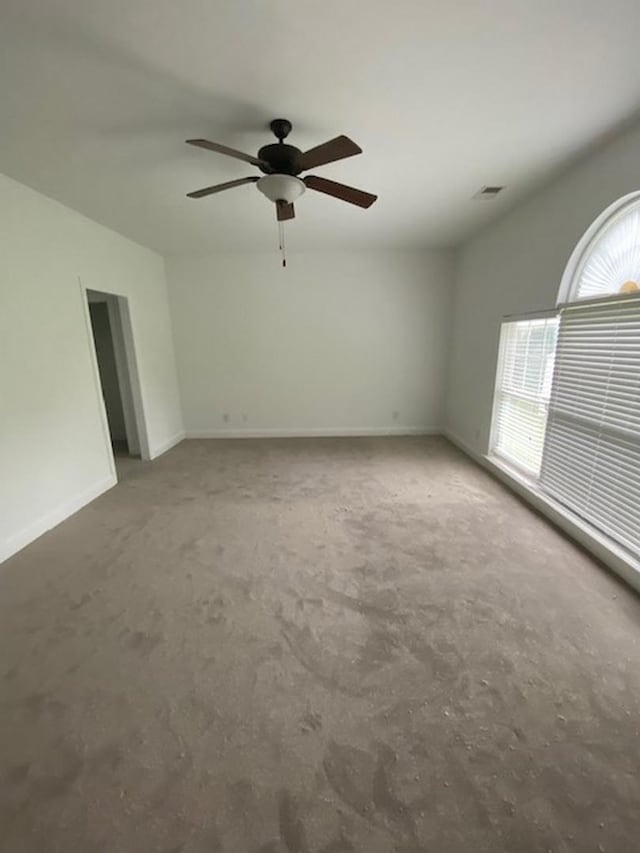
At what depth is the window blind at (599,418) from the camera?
2.14 metres

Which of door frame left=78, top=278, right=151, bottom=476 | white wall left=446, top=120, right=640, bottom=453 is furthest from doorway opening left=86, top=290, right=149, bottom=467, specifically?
white wall left=446, top=120, right=640, bottom=453

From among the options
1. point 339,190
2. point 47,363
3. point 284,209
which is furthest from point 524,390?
point 47,363

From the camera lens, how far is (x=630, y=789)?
1138 mm

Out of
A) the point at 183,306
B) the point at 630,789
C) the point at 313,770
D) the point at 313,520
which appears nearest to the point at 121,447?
the point at 183,306

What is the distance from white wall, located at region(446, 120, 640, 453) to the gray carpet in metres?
1.88

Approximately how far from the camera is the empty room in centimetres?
117

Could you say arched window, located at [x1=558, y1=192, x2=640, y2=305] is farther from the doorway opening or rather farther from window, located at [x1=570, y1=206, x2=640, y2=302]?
the doorway opening

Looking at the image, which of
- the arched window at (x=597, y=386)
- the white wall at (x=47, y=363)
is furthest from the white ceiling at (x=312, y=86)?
the arched window at (x=597, y=386)

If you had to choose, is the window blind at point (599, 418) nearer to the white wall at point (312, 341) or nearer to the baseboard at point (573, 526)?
the baseboard at point (573, 526)

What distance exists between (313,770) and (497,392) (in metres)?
3.56

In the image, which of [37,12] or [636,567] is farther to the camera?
[636,567]

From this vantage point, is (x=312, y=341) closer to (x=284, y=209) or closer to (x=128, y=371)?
(x=128, y=371)

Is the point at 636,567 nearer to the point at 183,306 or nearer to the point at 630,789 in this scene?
the point at 630,789

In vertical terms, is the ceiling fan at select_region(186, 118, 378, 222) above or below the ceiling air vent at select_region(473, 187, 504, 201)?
below
